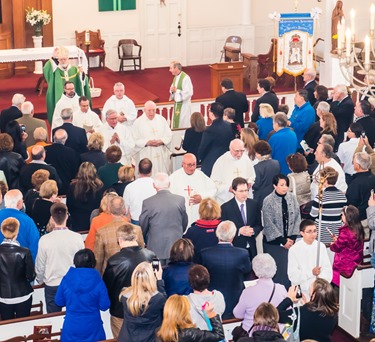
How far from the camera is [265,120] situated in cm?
1459

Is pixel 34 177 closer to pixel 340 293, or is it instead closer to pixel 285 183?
pixel 285 183

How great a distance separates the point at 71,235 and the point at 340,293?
3203 millimetres

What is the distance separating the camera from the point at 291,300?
8500mm

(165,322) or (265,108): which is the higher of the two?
(265,108)

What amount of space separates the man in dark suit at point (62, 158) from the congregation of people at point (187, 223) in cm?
2

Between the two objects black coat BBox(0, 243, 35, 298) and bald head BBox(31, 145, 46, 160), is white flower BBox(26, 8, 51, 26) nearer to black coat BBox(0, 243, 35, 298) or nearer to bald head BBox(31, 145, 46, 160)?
bald head BBox(31, 145, 46, 160)

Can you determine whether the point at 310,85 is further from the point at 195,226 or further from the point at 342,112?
the point at 195,226

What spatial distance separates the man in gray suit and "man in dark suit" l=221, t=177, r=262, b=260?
22.2 inches

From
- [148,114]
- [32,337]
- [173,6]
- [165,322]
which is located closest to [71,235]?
[32,337]

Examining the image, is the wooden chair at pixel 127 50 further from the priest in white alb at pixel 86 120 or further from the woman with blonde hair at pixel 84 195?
the woman with blonde hair at pixel 84 195

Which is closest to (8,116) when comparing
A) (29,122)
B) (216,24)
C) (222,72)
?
(29,122)

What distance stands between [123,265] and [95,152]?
3802 millimetres

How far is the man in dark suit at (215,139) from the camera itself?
540 inches

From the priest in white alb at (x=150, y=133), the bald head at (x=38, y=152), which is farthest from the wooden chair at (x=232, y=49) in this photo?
the bald head at (x=38, y=152)
